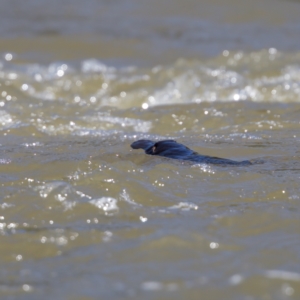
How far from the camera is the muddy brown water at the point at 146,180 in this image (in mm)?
2510

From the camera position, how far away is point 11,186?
12.1ft

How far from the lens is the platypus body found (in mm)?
4215

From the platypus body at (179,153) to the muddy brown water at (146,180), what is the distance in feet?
0.37

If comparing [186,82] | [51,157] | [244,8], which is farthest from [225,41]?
[51,157]

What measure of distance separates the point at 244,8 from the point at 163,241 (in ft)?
38.9

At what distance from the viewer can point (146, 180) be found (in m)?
3.78

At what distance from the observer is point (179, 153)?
4.39 metres

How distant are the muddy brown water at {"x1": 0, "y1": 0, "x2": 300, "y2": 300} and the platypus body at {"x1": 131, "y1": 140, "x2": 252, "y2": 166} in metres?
0.11

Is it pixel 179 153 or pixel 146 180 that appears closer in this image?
pixel 146 180

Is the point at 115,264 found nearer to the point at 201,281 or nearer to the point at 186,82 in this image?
the point at 201,281

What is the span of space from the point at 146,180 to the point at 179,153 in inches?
26.1

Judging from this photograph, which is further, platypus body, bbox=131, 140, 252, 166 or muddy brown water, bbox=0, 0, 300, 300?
platypus body, bbox=131, 140, 252, 166

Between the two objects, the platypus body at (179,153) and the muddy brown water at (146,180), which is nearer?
the muddy brown water at (146,180)

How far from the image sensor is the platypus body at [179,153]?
421 cm
